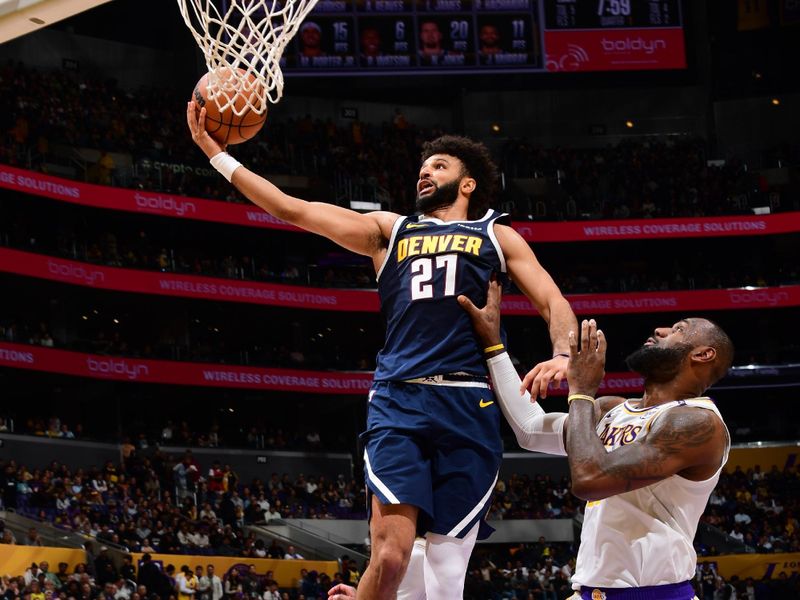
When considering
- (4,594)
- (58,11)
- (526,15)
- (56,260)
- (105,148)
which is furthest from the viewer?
(526,15)

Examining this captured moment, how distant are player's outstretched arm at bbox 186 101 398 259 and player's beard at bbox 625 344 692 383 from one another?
1.32m

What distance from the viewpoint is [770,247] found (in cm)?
3384

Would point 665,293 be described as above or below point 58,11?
below

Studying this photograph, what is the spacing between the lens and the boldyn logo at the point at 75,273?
2614cm

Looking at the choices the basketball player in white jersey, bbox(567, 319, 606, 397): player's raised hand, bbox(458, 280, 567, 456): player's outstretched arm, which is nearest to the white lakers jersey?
the basketball player in white jersey

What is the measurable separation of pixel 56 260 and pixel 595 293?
13.7 metres

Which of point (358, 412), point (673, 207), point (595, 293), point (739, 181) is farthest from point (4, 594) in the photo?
point (739, 181)

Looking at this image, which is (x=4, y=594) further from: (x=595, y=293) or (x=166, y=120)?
(x=595, y=293)

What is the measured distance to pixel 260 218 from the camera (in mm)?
28859

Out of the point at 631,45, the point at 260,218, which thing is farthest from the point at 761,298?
the point at 260,218

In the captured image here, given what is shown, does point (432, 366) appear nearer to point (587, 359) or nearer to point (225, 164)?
point (587, 359)

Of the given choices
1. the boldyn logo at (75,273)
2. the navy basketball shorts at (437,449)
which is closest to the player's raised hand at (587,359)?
the navy basketball shorts at (437,449)

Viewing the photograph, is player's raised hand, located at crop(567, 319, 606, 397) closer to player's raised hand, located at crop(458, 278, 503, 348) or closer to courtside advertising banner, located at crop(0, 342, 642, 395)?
player's raised hand, located at crop(458, 278, 503, 348)

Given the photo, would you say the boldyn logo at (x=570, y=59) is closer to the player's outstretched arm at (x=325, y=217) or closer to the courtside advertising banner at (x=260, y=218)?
the courtside advertising banner at (x=260, y=218)
